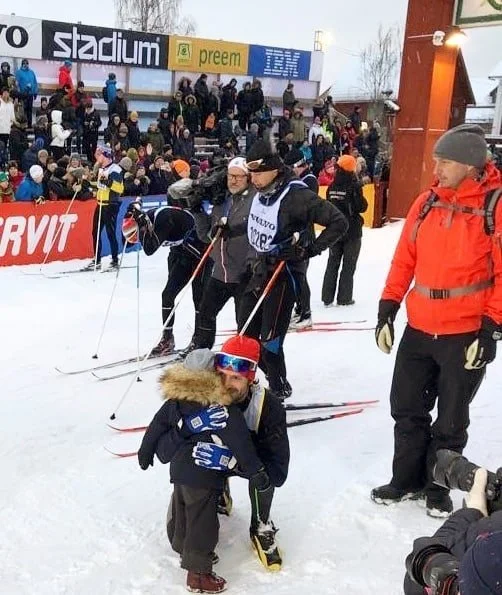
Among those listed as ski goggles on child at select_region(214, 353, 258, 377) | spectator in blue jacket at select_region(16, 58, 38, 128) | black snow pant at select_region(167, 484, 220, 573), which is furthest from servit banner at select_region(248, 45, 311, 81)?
black snow pant at select_region(167, 484, 220, 573)

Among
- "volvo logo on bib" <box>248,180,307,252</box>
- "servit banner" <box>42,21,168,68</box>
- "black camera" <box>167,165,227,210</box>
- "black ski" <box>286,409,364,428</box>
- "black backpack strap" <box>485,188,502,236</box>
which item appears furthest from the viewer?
"servit banner" <box>42,21,168,68</box>

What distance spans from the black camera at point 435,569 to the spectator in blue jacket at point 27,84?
50.0ft

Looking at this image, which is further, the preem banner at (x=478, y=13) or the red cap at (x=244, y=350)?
the preem banner at (x=478, y=13)

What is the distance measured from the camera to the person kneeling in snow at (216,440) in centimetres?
288

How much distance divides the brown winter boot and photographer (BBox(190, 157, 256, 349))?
2.35 meters

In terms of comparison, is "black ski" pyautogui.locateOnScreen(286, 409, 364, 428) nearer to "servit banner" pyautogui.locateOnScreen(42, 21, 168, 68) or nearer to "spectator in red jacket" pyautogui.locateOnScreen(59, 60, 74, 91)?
"spectator in red jacket" pyautogui.locateOnScreen(59, 60, 74, 91)

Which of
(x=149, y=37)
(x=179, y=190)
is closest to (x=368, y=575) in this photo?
(x=179, y=190)

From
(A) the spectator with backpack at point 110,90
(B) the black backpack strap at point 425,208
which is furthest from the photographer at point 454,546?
(A) the spectator with backpack at point 110,90

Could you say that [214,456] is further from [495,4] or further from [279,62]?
[279,62]

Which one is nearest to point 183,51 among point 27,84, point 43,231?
point 27,84

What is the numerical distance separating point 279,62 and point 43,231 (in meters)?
13.1

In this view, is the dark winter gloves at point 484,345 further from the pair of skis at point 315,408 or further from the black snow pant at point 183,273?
the black snow pant at point 183,273

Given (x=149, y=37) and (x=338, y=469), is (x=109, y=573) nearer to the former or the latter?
(x=338, y=469)

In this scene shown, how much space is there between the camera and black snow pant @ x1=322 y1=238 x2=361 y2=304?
26.3 feet
